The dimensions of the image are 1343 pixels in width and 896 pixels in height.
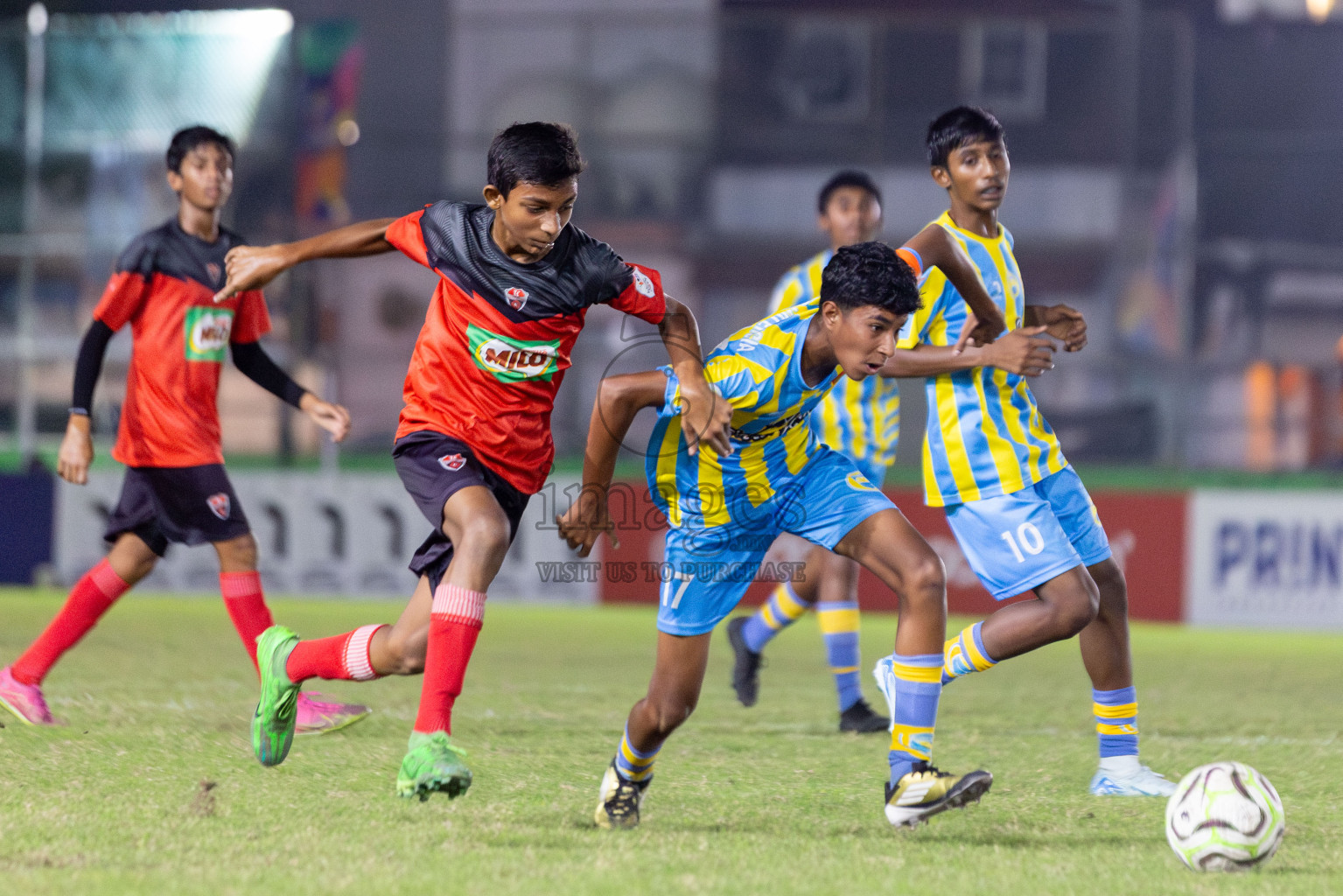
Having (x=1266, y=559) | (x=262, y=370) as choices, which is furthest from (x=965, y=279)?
(x=1266, y=559)

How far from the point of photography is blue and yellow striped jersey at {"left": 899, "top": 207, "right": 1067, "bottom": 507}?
14.8 feet

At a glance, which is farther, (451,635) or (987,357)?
(987,357)

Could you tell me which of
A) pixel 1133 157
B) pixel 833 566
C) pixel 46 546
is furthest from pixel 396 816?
pixel 1133 157

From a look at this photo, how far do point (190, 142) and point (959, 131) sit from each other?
2.68 meters

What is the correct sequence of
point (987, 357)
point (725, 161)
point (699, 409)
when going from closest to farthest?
1. point (699, 409)
2. point (987, 357)
3. point (725, 161)

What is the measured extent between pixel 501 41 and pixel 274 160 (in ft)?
11.1

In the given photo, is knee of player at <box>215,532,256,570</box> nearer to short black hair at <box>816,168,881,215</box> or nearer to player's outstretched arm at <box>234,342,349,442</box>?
player's outstretched arm at <box>234,342,349,442</box>

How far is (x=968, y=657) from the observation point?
448 centimetres

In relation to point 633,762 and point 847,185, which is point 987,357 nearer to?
point 633,762

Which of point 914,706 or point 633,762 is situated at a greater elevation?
point 914,706

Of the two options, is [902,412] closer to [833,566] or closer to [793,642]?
[793,642]

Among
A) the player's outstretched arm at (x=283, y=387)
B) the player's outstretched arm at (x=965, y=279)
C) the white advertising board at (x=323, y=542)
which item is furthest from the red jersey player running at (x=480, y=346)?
the white advertising board at (x=323, y=542)

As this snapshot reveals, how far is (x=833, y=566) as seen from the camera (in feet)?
19.8

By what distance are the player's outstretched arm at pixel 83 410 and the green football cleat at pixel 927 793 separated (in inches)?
118
